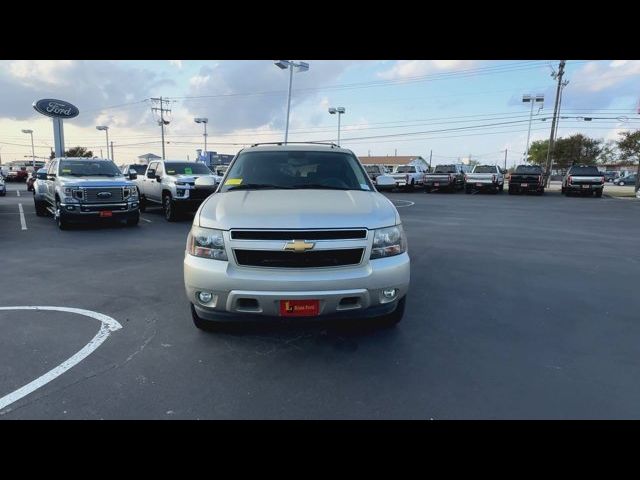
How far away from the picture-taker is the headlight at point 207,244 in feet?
10.8

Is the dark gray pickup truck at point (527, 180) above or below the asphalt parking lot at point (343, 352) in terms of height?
above

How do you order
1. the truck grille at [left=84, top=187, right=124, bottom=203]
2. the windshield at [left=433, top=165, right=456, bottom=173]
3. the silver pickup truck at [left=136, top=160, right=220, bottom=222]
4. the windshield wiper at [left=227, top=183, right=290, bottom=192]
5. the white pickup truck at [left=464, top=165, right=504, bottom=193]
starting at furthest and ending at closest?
the windshield at [left=433, top=165, right=456, bottom=173] → the white pickup truck at [left=464, top=165, right=504, bottom=193] → the silver pickup truck at [left=136, top=160, right=220, bottom=222] → the truck grille at [left=84, top=187, right=124, bottom=203] → the windshield wiper at [left=227, top=183, right=290, bottom=192]

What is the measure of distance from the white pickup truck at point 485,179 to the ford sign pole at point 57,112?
26.3 metres

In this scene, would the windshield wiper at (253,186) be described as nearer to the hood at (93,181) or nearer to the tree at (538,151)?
the hood at (93,181)

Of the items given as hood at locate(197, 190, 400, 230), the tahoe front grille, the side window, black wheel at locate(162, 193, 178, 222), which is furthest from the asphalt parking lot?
the side window

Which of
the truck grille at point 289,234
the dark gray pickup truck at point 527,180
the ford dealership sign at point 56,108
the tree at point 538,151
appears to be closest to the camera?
the truck grille at point 289,234

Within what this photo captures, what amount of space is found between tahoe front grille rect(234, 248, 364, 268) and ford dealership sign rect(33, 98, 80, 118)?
27.4 meters

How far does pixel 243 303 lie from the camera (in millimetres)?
3164

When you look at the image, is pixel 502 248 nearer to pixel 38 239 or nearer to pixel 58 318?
pixel 58 318

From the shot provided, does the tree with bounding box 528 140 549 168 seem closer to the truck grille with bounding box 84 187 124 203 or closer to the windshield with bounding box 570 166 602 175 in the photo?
the windshield with bounding box 570 166 602 175

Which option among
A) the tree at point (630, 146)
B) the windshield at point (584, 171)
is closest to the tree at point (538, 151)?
the tree at point (630, 146)

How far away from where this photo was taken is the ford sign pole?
2419 centimetres
